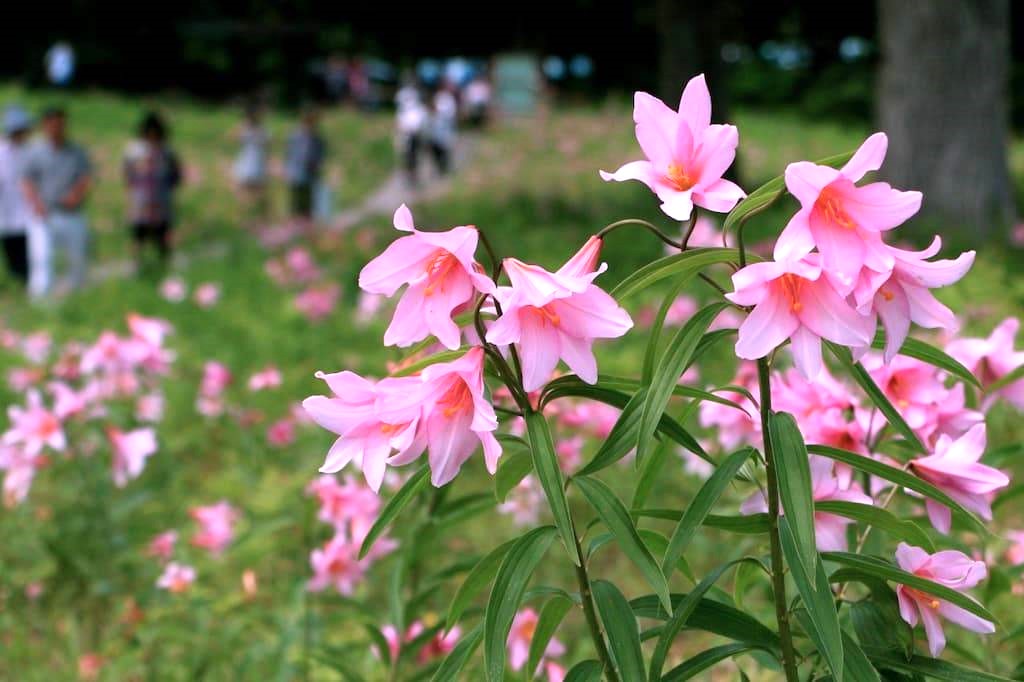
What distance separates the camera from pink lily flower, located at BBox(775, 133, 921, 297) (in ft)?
3.57

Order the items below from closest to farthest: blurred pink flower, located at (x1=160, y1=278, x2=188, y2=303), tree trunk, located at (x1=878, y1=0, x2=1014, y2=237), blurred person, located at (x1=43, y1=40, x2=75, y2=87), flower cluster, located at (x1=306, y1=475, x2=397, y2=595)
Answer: flower cluster, located at (x1=306, y1=475, x2=397, y2=595) → blurred pink flower, located at (x1=160, y1=278, x2=188, y2=303) → tree trunk, located at (x1=878, y1=0, x2=1014, y2=237) → blurred person, located at (x1=43, y1=40, x2=75, y2=87)

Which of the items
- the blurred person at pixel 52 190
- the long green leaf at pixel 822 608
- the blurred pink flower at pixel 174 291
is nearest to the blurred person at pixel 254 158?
the blurred person at pixel 52 190

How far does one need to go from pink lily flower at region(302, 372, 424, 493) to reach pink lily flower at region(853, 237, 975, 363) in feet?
1.52

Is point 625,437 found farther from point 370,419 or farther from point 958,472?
point 958,472

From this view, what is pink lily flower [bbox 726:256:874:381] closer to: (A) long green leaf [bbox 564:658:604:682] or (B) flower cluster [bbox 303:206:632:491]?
(B) flower cluster [bbox 303:206:632:491]

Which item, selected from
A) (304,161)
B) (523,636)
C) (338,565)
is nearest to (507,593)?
(523,636)

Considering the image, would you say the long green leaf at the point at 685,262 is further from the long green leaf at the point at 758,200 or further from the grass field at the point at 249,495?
the grass field at the point at 249,495

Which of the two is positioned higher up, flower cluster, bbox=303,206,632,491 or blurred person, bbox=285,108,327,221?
flower cluster, bbox=303,206,632,491

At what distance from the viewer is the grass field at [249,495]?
265 cm

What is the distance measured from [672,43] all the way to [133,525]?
7.30m

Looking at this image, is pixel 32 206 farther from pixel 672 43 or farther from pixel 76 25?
pixel 76 25

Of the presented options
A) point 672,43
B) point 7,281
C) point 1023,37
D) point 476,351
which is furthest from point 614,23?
point 476,351

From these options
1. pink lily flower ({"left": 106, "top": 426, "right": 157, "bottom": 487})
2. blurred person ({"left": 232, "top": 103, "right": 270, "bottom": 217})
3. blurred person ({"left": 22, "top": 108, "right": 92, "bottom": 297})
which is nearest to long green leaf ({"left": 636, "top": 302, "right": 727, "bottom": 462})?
pink lily flower ({"left": 106, "top": 426, "right": 157, "bottom": 487})

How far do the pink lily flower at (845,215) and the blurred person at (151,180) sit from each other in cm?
895
